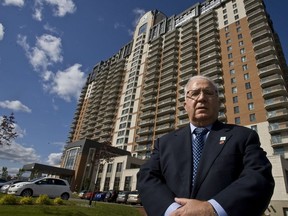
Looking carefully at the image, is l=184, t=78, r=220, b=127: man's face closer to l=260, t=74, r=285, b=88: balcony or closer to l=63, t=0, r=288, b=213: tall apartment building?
l=63, t=0, r=288, b=213: tall apartment building

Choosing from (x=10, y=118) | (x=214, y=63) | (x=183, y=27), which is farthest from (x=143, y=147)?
(x=10, y=118)

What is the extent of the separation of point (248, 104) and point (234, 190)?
46447 mm

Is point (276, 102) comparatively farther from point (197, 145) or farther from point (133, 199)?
point (197, 145)

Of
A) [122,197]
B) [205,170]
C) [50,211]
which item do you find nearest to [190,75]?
[122,197]

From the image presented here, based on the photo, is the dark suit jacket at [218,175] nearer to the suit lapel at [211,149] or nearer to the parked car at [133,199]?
the suit lapel at [211,149]

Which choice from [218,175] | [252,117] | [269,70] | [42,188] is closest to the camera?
[218,175]

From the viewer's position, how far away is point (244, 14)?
54.3m

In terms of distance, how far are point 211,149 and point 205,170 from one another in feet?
0.82

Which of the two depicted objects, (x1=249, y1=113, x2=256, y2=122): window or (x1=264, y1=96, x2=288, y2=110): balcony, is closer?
(x1=264, y1=96, x2=288, y2=110): balcony

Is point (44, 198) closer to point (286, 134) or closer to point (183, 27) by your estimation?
point (286, 134)

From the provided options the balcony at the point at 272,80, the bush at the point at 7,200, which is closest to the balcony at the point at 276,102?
the balcony at the point at 272,80

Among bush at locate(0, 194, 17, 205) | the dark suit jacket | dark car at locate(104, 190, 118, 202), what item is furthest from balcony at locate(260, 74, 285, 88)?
the dark suit jacket

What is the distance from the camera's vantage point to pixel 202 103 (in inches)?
103

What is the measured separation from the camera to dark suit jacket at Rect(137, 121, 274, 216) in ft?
5.81
